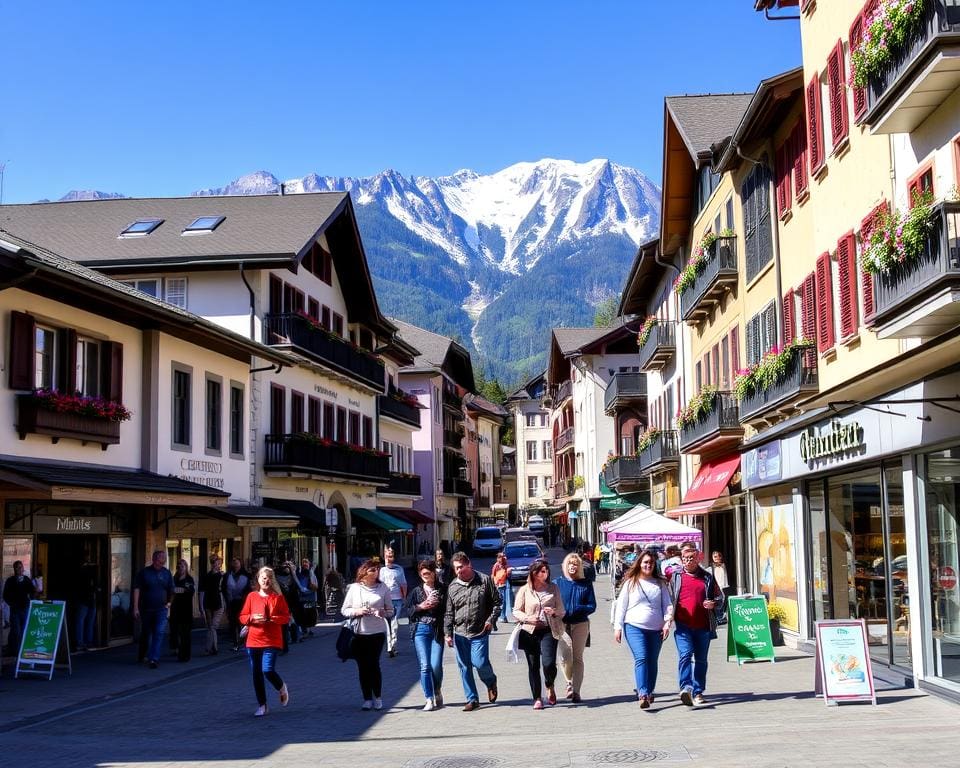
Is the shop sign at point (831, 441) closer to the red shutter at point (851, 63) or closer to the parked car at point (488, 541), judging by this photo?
the red shutter at point (851, 63)

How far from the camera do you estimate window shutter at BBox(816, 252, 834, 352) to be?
781 inches

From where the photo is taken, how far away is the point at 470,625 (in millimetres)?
15078

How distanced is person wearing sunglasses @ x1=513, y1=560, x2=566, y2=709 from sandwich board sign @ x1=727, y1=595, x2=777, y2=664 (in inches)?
178

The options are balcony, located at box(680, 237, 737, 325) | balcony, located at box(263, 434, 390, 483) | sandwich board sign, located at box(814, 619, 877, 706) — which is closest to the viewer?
sandwich board sign, located at box(814, 619, 877, 706)

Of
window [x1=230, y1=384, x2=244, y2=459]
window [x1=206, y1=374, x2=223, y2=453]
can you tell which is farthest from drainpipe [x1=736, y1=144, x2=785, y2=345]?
window [x1=230, y1=384, x2=244, y2=459]

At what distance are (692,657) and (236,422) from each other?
20.4 m

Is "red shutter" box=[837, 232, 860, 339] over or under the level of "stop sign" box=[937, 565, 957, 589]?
over

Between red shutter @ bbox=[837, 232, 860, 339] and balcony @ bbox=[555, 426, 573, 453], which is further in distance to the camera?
balcony @ bbox=[555, 426, 573, 453]

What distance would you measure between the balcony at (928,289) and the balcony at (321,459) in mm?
24749

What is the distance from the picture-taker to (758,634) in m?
19.2

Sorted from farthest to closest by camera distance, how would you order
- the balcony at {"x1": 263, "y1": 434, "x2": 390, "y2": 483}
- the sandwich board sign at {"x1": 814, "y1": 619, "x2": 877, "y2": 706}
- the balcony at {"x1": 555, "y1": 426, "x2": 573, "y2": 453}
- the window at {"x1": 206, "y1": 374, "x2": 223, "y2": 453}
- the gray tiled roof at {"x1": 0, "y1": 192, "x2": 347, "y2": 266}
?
the balcony at {"x1": 555, "y1": 426, "x2": 573, "y2": 453}, the balcony at {"x1": 263, "y1": 434, "x2": 390, "y2": 483}, the gray tiled roof at {"x1": 0, "y1": 192, "x2": 347, "y2": 266}, the window at {"x1": 206, "y1": 374, "x2": 223, "y2": 453}, the sandwich board sign at {"x1": 814, "y1": 619, "x2": 877, "y2": 706}

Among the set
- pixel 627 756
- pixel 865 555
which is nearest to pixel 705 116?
pixel 865 555

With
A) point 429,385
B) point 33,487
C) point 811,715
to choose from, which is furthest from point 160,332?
point 429,385

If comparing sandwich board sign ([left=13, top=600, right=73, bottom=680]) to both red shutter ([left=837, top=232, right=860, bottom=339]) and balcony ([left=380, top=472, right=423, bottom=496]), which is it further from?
balcony ([left=380, top=472, right=423, bottom=496])
